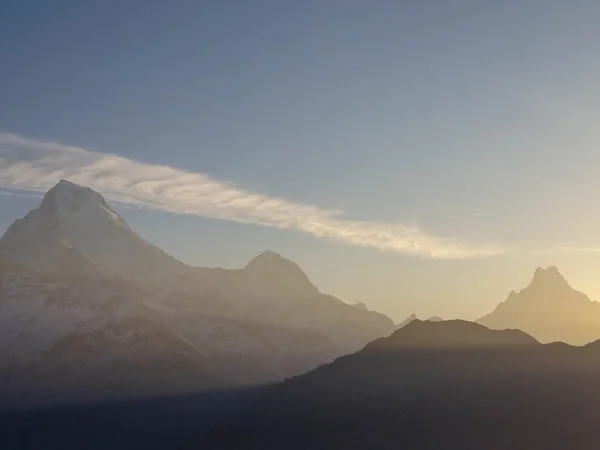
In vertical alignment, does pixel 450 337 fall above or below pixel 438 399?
above

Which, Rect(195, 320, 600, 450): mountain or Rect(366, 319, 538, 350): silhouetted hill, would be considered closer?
Rect(195, 320, 600, 450): mountain

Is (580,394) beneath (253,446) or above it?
above

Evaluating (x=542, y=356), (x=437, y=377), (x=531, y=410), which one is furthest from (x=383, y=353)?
(x=531, y=410)

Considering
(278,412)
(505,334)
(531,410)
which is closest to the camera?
(531,410)

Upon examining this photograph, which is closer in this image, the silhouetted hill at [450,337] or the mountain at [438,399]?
the mountain at [438,399]

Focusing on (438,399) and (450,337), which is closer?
(438,399)

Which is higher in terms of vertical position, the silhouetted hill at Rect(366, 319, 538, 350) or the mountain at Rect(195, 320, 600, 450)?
the silhouetted hill at Rect(366, 319, 538, 350)

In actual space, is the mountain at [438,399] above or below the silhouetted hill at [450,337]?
below

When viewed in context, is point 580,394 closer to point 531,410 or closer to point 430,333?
point 531,410
